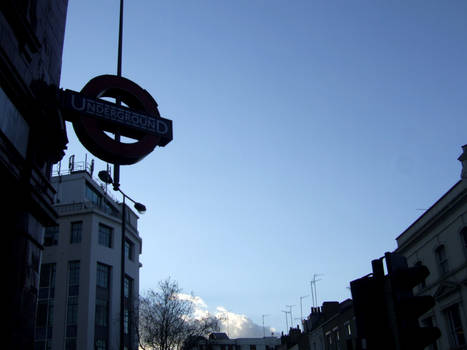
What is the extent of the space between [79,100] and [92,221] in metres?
39.0

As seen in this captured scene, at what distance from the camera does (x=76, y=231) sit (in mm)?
48656

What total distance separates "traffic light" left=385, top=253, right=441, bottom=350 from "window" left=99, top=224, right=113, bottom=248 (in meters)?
47.2

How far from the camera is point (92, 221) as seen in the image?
4856cm

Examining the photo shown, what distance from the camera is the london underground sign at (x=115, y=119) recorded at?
11.3m

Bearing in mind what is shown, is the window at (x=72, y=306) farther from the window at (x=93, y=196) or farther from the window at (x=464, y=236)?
the window at (x=464, y=236)

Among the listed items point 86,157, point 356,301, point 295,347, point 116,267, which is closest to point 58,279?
point 116,267

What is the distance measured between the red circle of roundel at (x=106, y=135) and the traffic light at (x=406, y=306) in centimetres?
819

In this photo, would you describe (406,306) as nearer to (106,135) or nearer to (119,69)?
(106,135)

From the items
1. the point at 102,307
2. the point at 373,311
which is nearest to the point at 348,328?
the point at 102,307

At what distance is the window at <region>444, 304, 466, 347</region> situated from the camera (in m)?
24.5

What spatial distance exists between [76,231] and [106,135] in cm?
3970

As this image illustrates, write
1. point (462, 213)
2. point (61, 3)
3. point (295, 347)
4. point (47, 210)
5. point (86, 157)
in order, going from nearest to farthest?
1. point (47, 210)
2. point (61, 3)
3. point (462, 213)
4. point (86, 157)
5. point (295, 347)

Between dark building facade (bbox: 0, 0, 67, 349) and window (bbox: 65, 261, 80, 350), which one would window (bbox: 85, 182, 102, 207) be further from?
dark building facade (bbox: 0, 0, 67, 349)

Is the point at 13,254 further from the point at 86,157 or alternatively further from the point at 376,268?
the point at 86,157
